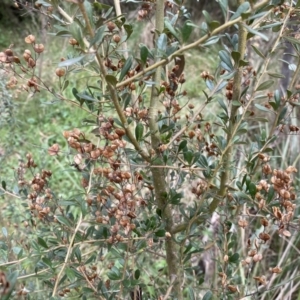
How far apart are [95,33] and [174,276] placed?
1.46 ft

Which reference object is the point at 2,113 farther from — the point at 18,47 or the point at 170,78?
the point at 18,47

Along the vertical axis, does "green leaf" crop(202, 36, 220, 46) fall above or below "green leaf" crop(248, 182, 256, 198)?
above

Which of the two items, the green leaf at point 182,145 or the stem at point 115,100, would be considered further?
the green leaf at point 182,145

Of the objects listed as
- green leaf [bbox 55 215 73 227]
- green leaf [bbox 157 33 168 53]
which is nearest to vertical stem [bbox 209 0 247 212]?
green leaf [bbox 157 33 168 53]

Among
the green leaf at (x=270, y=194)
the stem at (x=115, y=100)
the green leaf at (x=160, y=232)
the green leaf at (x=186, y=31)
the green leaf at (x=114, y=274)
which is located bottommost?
the green leaf at (x=114, y=274)

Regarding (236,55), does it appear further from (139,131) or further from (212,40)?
(139,131)

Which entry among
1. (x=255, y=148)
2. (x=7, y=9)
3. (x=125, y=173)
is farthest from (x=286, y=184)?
(x=7, y=9)

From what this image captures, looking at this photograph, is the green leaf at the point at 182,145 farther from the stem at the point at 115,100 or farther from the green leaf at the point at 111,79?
the green leaf at the point at 111,79

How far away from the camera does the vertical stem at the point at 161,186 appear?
2.43ft

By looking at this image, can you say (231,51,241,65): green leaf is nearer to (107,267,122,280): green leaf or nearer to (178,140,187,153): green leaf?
(178,140,187,153): green leaf

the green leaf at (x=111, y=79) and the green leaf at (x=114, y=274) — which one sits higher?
the green leaf at (x=111, y=79)

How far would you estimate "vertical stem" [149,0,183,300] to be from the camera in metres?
0.74

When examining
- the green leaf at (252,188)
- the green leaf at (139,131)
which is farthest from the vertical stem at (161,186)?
the green leaf at (252,188)

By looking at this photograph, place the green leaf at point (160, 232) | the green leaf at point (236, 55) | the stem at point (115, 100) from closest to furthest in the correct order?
1. the stem at point (115, 100)
2. the green leaf at point (236, 55)
3. the green leaf at point (160, 232)
